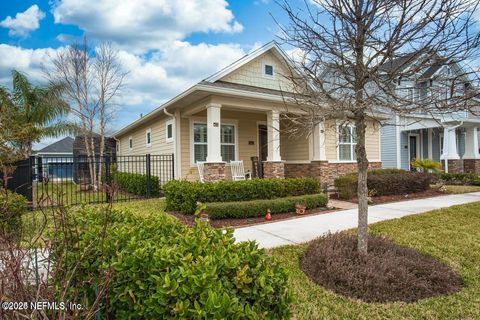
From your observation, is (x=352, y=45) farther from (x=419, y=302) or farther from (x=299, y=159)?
(x=299, y=159)

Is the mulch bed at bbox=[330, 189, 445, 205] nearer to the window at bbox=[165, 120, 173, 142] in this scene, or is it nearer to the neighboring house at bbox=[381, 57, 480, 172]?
the neighboring house at bbox=[381, 57, 480, 172]

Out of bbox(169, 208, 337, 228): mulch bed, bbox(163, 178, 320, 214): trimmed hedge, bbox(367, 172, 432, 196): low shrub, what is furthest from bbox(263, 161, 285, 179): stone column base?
bbox(367, 172, 432, 196): low shrub

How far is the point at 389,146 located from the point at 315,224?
568 inches

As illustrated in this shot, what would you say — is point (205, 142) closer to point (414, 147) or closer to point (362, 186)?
point (362, 186)

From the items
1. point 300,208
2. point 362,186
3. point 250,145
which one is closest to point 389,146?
point 250,145

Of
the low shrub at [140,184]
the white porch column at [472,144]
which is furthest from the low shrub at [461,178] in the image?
the low shrub at [140,184]

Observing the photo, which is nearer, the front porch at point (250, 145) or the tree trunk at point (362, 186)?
the tree trunk at point (362, 186)

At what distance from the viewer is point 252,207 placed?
24.8ft

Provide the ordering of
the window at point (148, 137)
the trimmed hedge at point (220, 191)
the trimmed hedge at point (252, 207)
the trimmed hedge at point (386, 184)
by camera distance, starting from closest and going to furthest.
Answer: the trimmed hedge at point (252, 207) < the trimmed hedge at point (220, 191) < the trimmed hedge at point (386, 184) < the window at point (148, 137)

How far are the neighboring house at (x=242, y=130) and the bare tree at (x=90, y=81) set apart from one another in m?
4.54

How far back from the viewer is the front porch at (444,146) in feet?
55.0

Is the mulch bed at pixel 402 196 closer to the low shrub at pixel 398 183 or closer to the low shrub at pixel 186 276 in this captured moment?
the low shrub at pixel 398 183

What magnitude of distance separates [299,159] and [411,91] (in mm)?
9404

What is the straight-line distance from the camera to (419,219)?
682cm
